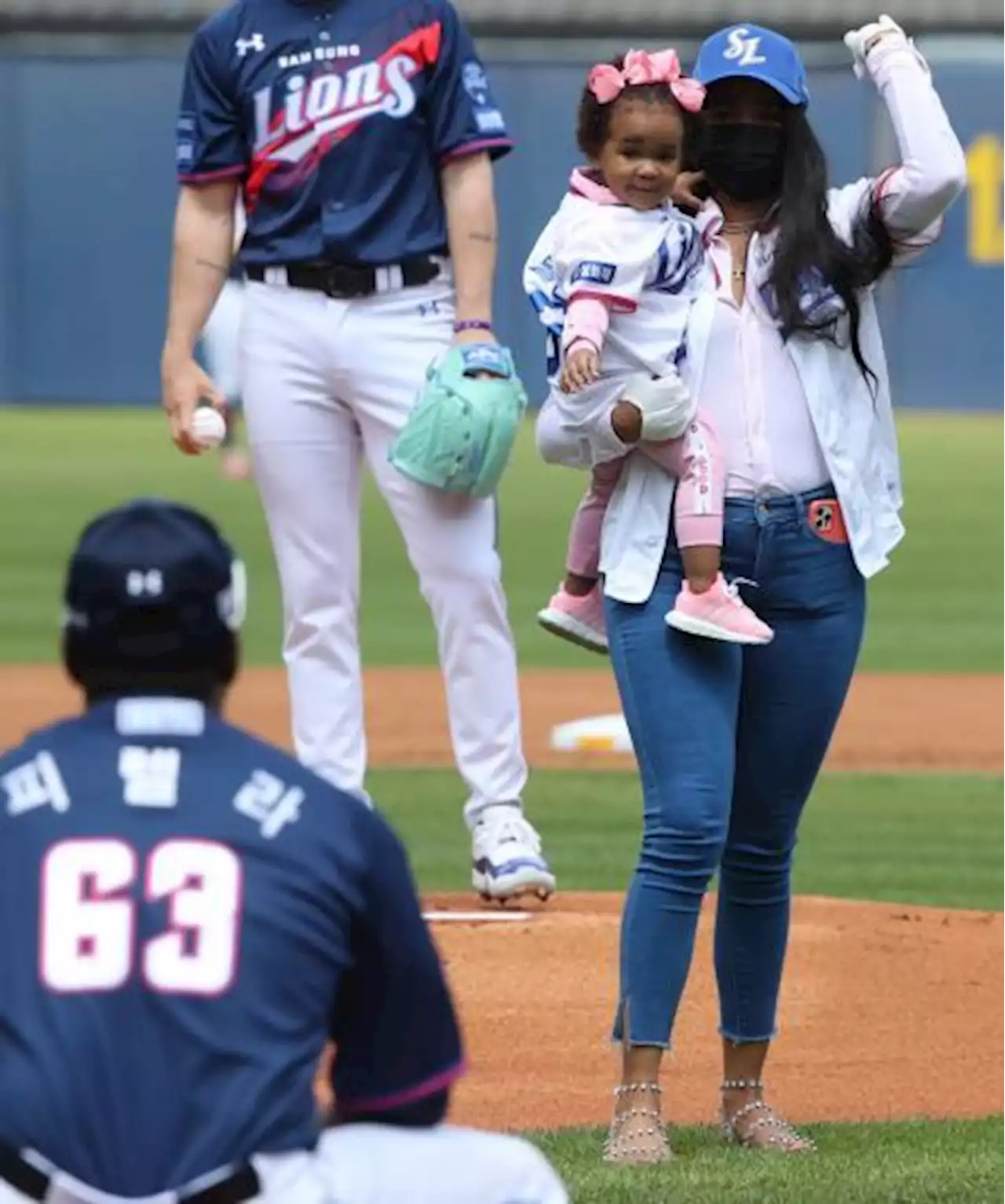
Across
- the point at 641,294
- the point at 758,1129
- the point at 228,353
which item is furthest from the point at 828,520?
the point at 228,353

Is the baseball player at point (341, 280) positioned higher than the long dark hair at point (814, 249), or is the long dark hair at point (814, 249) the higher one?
the long dark hair at point (814, 249)

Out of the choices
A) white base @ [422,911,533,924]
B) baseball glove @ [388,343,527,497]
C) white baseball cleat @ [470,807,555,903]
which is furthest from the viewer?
white base @ [422,911,533,924]

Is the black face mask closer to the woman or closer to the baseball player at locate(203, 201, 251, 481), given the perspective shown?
the woman

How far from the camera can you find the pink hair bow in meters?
5.11

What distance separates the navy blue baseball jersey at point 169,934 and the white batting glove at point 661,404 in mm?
1911

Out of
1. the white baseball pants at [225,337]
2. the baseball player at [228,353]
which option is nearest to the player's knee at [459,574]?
the baseball player at [228,353]

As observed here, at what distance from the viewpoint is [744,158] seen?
5168 millimetres

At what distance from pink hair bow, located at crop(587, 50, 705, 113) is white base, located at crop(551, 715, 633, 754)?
6.26m

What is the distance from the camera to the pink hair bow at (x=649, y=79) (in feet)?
16.8

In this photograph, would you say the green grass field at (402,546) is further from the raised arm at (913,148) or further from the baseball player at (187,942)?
the baseball player at (187,942)

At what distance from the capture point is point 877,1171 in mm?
5051

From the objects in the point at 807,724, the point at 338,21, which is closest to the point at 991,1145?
the point at 807,724

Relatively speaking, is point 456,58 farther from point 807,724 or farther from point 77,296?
point 77,296

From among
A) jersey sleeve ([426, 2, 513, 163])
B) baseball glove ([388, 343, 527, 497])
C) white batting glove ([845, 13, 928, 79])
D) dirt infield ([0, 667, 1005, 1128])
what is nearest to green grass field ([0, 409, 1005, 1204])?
dirt infield ([0, 667, 1005, 1128])
